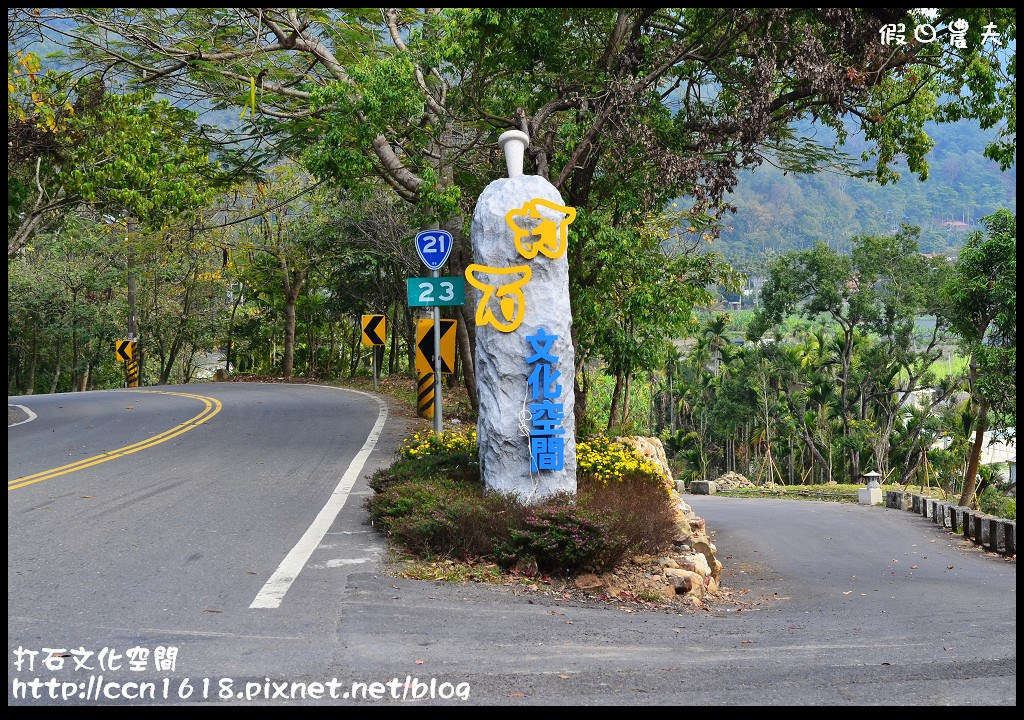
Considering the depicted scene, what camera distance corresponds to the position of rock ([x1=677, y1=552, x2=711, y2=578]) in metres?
10.2

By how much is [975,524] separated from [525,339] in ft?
43.9

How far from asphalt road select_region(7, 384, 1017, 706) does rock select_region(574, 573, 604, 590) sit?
501 millimetres

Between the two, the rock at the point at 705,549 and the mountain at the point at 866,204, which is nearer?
the rock at the point at 705,549

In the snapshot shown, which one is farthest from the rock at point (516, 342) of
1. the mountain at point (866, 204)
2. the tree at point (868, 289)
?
the mountain at point (866, 204)

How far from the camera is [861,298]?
38.5m

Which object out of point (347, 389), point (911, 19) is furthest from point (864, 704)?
point (347, 389)

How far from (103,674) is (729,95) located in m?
12.3

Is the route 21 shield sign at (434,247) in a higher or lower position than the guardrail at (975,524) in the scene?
higher

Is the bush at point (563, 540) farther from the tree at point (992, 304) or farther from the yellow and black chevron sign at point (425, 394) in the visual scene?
the tree at point (992, 304)

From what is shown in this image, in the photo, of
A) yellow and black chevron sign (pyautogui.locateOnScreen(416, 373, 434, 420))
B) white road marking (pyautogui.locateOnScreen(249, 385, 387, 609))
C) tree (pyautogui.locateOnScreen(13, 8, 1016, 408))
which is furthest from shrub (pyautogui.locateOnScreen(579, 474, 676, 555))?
yellow and black chevron sign (pyautogui.locateOnScreen(416, 373, 434, 420))

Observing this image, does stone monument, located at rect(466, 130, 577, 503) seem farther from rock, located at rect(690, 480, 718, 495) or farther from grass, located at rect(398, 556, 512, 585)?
rock, located at rect(690, 480, 718, 495)

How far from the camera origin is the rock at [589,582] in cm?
866

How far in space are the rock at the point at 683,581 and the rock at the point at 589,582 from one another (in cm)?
111

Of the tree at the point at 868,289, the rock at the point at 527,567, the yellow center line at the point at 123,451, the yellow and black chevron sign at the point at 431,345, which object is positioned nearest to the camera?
the rock at the point at 527,567
